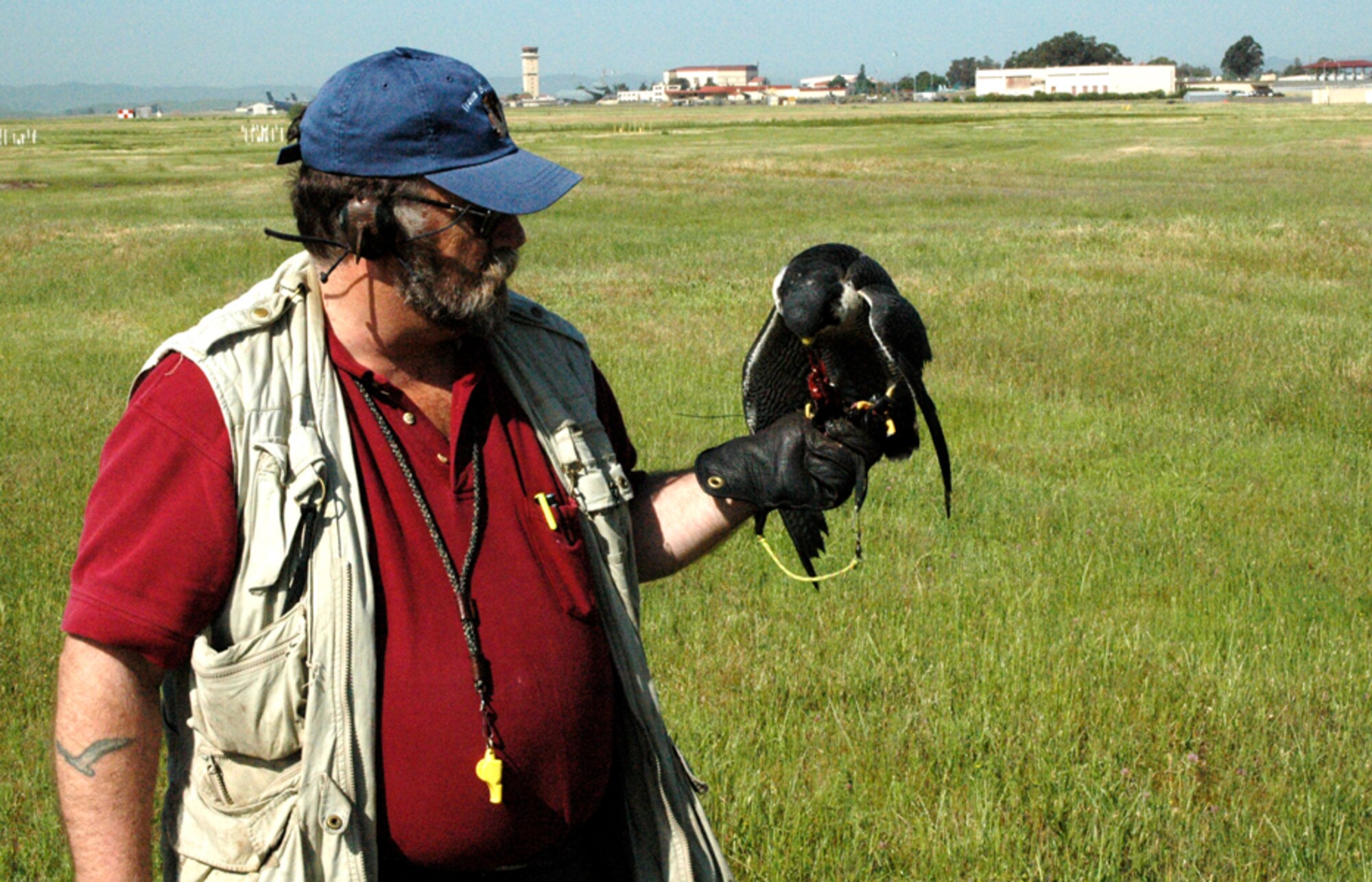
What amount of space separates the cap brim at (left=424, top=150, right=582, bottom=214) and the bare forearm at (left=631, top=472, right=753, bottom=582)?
0.67 meters

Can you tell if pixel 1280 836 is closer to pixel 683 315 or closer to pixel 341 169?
pixel 341 169

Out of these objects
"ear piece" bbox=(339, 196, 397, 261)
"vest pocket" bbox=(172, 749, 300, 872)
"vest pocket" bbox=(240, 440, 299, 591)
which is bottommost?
"vest pocket" bbox=(172, 749, 300, 872)

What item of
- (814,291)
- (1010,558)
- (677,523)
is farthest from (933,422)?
(1010,558)

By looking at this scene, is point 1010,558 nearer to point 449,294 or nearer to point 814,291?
point 814,291

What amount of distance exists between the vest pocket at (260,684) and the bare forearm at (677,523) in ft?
2.72

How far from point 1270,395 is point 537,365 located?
826 centimetres

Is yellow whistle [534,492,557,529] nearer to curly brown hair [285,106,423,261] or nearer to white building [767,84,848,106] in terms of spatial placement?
curly brown hair [285,106,423,261]

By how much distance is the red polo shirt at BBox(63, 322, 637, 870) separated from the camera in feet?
6.48

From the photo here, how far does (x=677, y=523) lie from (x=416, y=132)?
936 millimetres

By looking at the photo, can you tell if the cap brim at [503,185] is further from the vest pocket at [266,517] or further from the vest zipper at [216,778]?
the vest zipper at [216,778]

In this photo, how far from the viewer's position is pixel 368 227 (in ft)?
7.43

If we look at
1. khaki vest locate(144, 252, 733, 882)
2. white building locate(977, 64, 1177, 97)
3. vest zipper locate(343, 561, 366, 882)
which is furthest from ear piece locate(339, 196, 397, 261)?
white building locate(977, 64, 1177, 97)

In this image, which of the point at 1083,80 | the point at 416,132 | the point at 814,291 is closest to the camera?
the point at 416,132

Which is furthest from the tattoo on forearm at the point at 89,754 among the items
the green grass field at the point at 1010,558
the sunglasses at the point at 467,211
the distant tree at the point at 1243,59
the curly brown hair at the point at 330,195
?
the distant tree at the point at 1243,59
